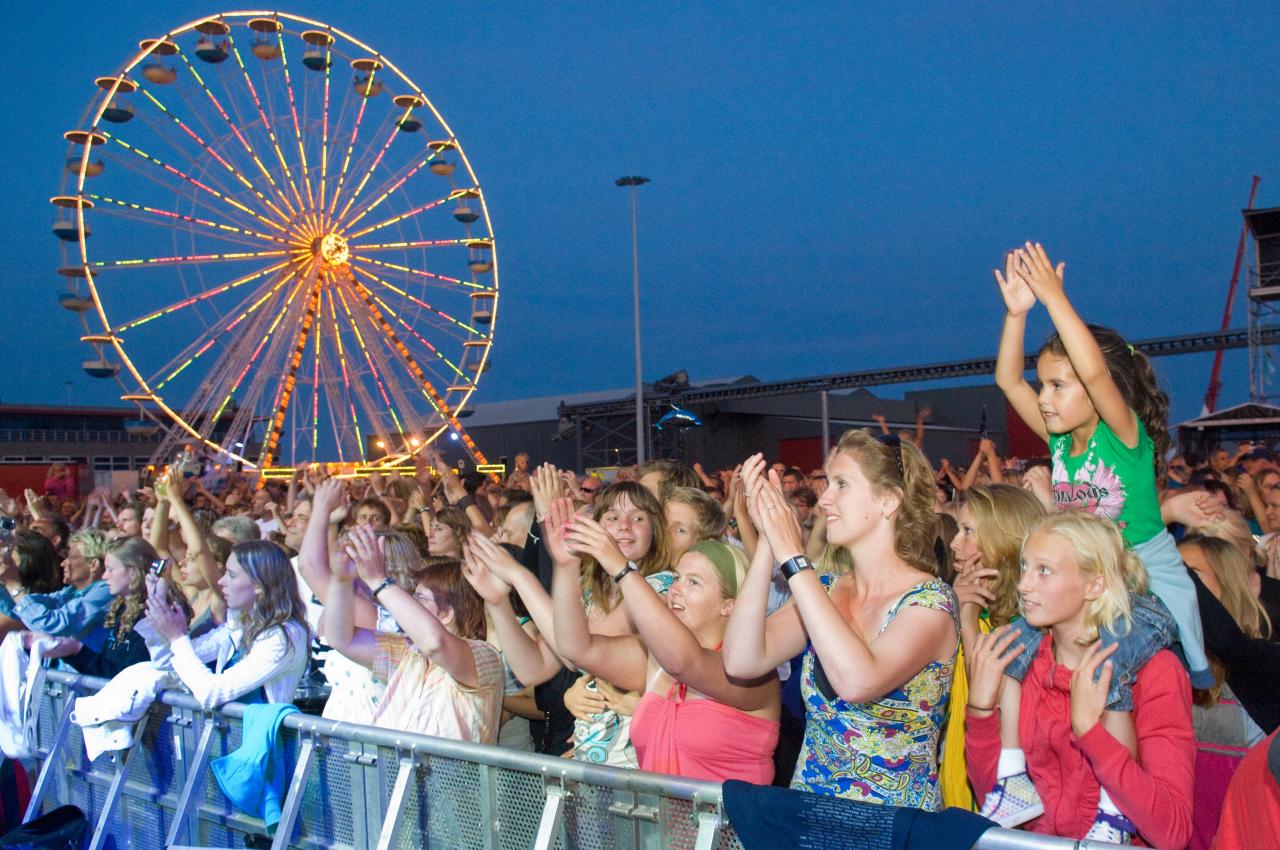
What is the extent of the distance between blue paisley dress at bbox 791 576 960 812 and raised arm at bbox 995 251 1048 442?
1.03 metres

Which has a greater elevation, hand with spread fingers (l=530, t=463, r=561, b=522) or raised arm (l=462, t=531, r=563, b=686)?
hand with spread fingers (l=530, t=463, r=561, b=522)

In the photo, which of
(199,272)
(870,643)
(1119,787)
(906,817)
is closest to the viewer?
(906,817)

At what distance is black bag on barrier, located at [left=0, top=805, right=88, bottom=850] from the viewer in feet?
16.1

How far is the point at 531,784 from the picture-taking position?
133 inches

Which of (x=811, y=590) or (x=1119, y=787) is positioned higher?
(x=811, y=590)

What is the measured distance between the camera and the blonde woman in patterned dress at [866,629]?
2879mm

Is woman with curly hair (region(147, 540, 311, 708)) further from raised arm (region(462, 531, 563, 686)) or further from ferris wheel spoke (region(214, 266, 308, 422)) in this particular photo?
ferris wheel spoke (region(214, 266, 308, 422))

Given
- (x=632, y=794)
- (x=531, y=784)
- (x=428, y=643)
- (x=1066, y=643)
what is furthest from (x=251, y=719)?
(x=1066, y=643)

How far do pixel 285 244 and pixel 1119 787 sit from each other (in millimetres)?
21902

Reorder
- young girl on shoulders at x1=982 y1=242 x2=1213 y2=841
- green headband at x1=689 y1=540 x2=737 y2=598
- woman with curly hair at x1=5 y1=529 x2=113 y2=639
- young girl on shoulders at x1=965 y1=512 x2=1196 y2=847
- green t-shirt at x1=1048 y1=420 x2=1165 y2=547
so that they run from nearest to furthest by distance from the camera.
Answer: young girl on shoulders at x1=965 y1=512 x2=1196 y2=847
young girl on shoulders at x1=982 y1=242 x2=1213 y2=841
green t-shirt at x1=1048 y1=420 x2=1165 y2=547
green headband at x1=689 y1=540 x2=737 y2=598
woman with curly hair at x1=5 y1=529 x2=113 y2=639

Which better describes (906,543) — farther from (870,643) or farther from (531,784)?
(531,784)

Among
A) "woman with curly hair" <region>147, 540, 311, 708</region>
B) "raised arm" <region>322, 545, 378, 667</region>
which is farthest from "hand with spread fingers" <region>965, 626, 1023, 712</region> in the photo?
"woman with curly hair" <region>147, 540, 311, 708</region>

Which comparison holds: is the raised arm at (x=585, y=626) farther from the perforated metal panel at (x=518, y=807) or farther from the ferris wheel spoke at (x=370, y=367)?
the ferris wheel spoke at (x=370, y=367)

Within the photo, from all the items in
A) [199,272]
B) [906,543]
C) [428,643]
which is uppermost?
[199,272]
